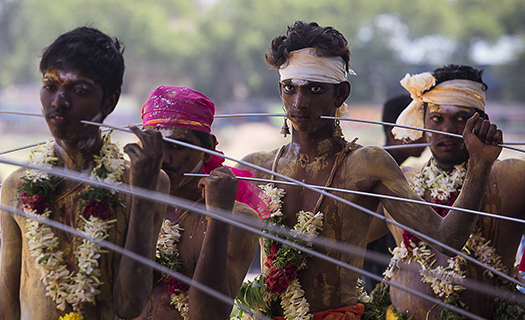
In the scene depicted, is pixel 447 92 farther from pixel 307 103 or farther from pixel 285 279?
pixel 285 279

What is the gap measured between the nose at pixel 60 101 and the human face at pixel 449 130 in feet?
9.26

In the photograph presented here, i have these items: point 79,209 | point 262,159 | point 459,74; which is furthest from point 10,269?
point 459,74

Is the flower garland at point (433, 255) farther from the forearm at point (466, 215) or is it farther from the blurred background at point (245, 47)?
the blurred background at point (245, 47)

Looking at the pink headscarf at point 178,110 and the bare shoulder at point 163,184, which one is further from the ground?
the pink headscarf at point 178,110

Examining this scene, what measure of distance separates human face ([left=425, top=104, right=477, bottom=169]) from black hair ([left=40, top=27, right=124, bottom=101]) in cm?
256

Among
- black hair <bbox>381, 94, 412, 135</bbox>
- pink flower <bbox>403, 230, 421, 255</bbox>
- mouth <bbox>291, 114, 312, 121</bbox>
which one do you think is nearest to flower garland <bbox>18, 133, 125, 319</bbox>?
mouth <bbox>291, 114, 312, 121</bbox>

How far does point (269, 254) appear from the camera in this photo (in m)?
3.57

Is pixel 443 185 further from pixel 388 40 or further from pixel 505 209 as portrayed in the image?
pixel 388 40

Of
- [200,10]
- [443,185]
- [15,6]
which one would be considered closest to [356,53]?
[200,10]

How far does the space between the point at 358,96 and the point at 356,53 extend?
346cm

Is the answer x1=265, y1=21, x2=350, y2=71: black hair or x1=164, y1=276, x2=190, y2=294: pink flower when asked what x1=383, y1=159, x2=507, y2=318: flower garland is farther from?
x1=164, y1=276, x2=190, y2=294: pink flower

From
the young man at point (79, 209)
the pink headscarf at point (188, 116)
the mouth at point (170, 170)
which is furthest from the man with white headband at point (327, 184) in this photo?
the young man at point (79, 209)

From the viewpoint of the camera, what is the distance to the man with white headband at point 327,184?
11.2ft

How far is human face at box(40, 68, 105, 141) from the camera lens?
8.34ft
